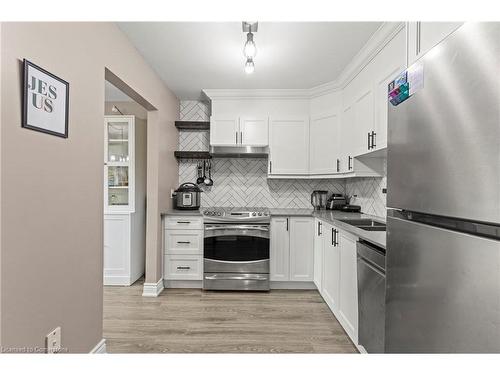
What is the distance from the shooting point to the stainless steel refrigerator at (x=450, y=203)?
563 mm

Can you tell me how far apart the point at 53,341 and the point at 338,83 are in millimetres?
3321

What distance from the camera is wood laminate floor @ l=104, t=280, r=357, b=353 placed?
204 cm

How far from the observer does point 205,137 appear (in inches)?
152

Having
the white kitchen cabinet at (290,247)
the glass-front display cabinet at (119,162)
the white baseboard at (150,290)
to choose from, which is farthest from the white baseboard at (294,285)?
the glass-front display cabinet at (119,162)

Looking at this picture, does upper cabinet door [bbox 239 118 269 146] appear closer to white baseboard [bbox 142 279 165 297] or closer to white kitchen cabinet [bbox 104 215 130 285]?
white kitchen cabinet [bbox 104 215 130 285]

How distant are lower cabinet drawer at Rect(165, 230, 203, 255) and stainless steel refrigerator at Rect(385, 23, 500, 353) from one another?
2.55m

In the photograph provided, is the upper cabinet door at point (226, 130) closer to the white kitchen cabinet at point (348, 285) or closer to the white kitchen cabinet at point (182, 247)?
the white kitchen cabinet at point (182, 247)

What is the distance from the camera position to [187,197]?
3492mm

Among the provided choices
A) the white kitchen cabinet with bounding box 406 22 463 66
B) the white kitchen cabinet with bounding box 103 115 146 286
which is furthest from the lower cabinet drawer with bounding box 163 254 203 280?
the white kitchen cabinet with bounding box 406 22 463 66

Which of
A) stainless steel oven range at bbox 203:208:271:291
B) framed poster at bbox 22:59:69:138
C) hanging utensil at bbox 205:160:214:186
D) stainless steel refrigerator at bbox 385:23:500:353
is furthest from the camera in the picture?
Result: hanging utensil at bbox 205:160:214:186

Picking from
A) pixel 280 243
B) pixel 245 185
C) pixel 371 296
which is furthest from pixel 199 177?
pixel 371 296

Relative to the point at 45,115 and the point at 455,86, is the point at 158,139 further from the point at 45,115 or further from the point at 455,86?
the point at 455,86

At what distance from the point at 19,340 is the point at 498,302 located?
5.40 ft
